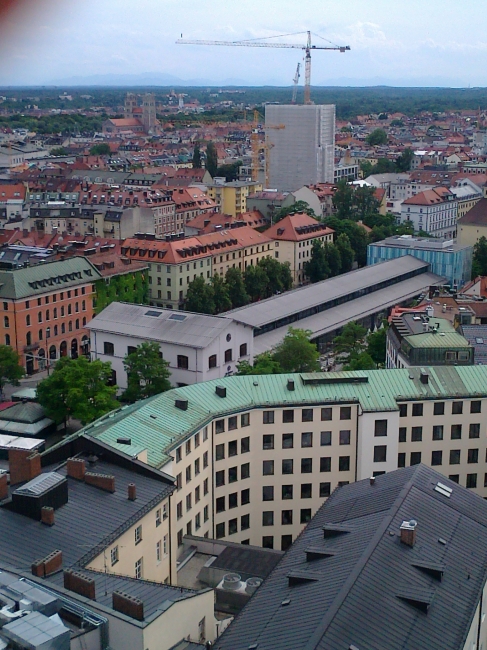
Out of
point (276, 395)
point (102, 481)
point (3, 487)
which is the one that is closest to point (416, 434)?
point (276, 395)

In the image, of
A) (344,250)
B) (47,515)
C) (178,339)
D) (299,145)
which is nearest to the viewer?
(47,515)

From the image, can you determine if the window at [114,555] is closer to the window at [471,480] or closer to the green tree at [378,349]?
the window at [471,480]

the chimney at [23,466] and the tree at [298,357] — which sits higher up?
the chimney at [23,466]

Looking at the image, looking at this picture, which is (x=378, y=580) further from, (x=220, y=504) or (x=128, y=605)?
(x=220, y=504)

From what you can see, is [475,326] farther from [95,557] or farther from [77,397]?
[95,557]

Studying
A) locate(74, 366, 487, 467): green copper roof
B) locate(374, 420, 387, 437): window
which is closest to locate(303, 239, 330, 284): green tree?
locate(74, 366, 487, 467): green copper roof

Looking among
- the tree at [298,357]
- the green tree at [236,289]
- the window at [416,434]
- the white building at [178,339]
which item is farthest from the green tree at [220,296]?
the window at [416,434]

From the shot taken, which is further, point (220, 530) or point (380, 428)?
point (380, 428)
